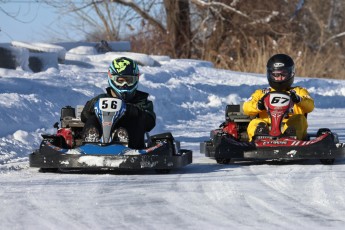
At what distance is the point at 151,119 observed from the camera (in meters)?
9.85

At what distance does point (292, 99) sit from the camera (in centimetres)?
1070

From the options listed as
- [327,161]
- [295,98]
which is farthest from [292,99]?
[327,161]

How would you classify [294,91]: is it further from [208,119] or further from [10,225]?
[208,119]

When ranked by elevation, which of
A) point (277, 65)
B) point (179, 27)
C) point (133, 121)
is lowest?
point (133, 121)

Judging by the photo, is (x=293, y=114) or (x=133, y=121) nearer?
(x=133, y=121)

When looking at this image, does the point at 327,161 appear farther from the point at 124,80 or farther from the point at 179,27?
the point at 179,27

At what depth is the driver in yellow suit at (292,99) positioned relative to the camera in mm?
10703

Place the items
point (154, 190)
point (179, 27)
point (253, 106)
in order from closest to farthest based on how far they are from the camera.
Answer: point (154, 190)
point (253, 106)
point (179, 27)

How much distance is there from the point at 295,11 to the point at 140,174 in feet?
93.7

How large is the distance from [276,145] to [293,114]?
2.18 ft

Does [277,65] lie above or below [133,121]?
above

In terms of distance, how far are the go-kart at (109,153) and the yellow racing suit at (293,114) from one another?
147cm

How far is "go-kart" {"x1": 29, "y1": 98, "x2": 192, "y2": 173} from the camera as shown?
9.14 meters

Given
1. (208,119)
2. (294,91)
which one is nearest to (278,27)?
(208,119)
